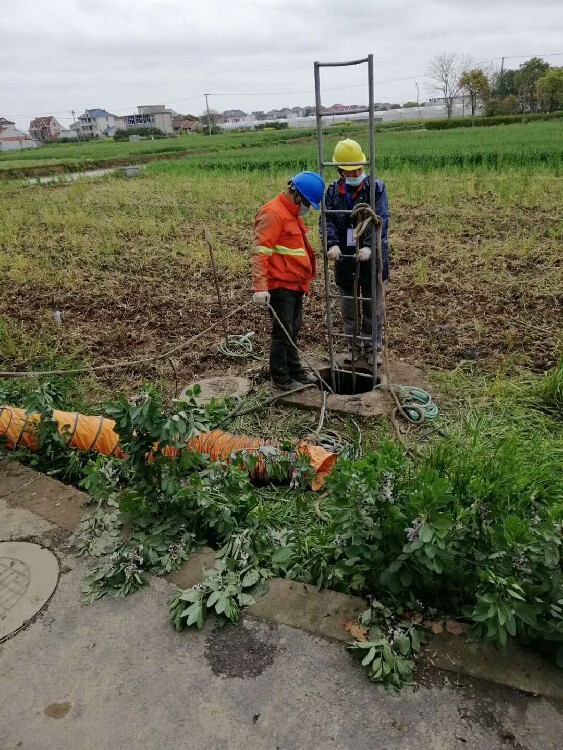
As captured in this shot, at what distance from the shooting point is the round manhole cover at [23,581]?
241 cm

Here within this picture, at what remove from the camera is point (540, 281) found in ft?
20.2

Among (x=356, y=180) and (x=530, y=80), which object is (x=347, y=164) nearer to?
(x=356, y=180)

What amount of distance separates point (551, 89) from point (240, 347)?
4768 centimetres

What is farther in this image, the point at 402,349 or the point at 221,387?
the point at 402,349

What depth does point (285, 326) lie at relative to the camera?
4.27 m

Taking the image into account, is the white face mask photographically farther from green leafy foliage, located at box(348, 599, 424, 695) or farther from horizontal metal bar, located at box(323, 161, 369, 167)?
green leafy foliage, located at box(348, 599, 424, 695)

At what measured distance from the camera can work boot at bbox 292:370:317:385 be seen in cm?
451

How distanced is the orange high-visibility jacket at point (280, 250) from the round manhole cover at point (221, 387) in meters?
0.88

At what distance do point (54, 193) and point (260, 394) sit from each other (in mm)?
14785

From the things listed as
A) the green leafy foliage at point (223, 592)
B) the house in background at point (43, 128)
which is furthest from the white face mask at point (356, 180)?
the house in background at point (43, 128)

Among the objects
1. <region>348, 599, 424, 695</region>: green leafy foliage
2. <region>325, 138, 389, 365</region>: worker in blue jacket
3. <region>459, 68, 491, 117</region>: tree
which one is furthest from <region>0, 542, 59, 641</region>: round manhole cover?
<region>459, 68, 491, 117</region>: tree

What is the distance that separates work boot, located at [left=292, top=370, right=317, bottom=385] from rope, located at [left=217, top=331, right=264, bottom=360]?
1.98 ft

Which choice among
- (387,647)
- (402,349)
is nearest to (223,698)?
(387,647)

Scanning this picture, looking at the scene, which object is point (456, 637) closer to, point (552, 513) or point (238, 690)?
point (552, 513)
